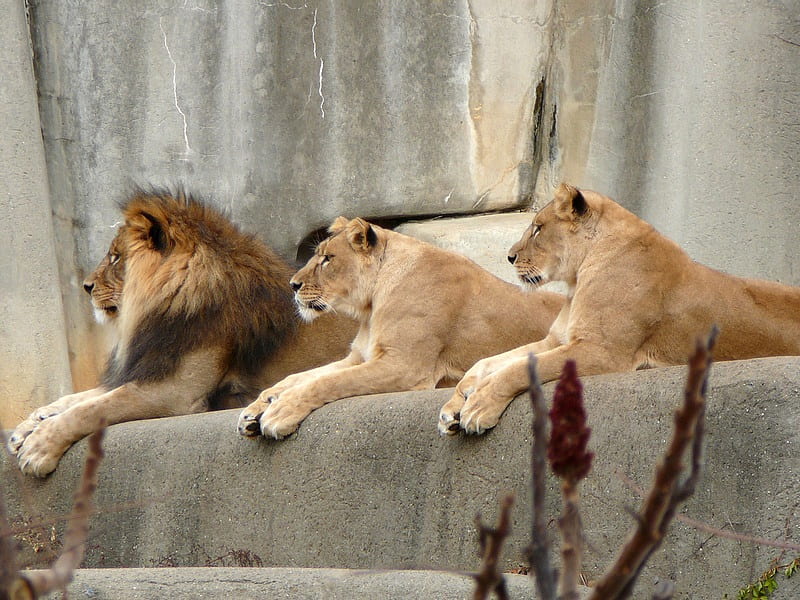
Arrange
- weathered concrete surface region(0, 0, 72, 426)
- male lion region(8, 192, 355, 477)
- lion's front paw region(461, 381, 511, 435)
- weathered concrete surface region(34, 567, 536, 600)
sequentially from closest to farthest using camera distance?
1. weathered concrete surface region(34, 567, 536, 600)
2. lion's front paw region(461, 381, 511, 435)
3. male lion region(8, 192, 355, 477)
4. weathered concrete surface region(0, 0, 72, 426)

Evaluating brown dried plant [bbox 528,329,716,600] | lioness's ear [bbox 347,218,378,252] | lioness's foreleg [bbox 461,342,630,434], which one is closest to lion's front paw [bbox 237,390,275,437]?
lioness's ear [bbox 347,218,378,252]

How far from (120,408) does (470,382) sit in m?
1.93

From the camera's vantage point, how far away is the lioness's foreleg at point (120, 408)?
17.9 feet

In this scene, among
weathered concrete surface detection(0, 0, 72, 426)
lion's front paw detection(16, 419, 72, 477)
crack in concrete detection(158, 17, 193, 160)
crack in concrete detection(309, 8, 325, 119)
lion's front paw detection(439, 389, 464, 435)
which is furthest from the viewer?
crack in concrete detection(309, 8, 325, 119)

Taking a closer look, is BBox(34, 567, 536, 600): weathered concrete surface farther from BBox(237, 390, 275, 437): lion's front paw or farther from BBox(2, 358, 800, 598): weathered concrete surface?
BBox(237, 390, 275, 437): lion's front paw

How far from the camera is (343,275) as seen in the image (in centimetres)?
524

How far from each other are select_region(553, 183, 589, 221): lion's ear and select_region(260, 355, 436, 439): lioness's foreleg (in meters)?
0.89

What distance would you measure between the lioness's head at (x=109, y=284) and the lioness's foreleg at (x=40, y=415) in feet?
1.26

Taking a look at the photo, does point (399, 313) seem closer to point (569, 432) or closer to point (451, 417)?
point (451, 417)

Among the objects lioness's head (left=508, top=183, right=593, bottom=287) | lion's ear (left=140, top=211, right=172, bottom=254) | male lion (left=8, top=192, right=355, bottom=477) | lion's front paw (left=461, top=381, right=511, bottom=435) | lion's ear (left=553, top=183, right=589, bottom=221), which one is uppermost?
lion's ear (left=553, top=183, right=589, bottom=221)

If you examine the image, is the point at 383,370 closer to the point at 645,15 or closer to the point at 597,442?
the point at 597,442

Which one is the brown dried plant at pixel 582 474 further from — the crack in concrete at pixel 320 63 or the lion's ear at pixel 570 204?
the crack in concrete at pixel 320 63

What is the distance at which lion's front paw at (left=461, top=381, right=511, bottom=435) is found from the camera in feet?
13.4

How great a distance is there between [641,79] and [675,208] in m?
0.82
